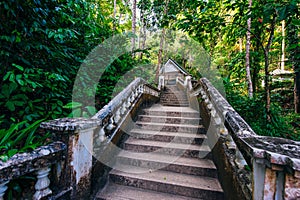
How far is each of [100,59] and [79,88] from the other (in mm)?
936

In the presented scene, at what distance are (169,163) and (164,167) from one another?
0.10 m

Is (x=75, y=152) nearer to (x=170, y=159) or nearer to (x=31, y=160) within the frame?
(x=31, y=160)

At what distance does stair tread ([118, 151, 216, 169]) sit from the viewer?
2328 mm

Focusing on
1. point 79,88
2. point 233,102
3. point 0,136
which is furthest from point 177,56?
point 0,136

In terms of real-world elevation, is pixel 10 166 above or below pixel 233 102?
below

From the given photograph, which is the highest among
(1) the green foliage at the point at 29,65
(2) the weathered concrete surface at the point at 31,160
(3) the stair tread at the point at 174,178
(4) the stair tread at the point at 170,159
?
(1) the green foliage at the point at 29,65

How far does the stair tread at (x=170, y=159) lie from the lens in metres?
2.33

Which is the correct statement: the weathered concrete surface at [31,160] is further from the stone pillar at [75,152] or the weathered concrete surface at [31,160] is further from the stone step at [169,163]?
the stone step at [169,163]

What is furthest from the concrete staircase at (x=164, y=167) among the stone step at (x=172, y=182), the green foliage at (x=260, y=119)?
the green foliage at (x=260, y=119)

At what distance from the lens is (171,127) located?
3346 mm

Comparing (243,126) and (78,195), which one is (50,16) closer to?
(78,195)

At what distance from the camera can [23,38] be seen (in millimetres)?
1973

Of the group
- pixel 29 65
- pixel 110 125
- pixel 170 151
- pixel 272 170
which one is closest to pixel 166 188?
pixel 170 151

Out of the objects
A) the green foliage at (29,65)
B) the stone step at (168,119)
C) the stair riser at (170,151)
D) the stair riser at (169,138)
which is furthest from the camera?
the stone step at (168,119)
